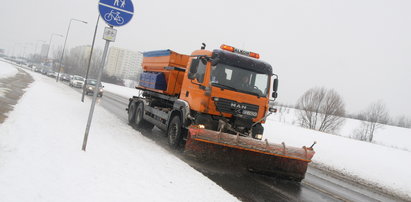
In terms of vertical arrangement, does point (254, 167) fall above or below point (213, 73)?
below

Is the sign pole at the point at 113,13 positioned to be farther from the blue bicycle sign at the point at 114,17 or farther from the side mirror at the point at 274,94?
the side mirror at the point at 274,94

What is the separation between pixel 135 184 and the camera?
489 centimetres

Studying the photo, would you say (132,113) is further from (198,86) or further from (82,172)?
(82,172)

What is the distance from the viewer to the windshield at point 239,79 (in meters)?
8.35

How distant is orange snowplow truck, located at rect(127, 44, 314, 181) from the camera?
770 cm

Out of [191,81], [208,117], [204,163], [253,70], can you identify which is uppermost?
[253,70]

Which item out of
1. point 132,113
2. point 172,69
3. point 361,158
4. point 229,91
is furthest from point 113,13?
point 361,158

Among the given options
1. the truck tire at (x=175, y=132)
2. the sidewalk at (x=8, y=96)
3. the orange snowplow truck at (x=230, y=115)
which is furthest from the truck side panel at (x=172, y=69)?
the sidewalk at (x=8, y=96)

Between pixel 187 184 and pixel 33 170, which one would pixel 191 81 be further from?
pixel 33 170

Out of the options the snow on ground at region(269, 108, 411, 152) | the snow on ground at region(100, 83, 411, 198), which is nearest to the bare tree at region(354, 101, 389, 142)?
the snow on ground at region(269, 108, 411, 152)

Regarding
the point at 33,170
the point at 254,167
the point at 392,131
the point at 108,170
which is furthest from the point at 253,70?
the point at 392,131

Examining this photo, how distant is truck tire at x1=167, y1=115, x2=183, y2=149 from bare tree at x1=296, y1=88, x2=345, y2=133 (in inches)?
1485

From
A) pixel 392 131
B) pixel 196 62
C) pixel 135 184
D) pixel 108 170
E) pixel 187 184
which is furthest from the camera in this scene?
pixel 392 131

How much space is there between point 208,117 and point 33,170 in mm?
4717
